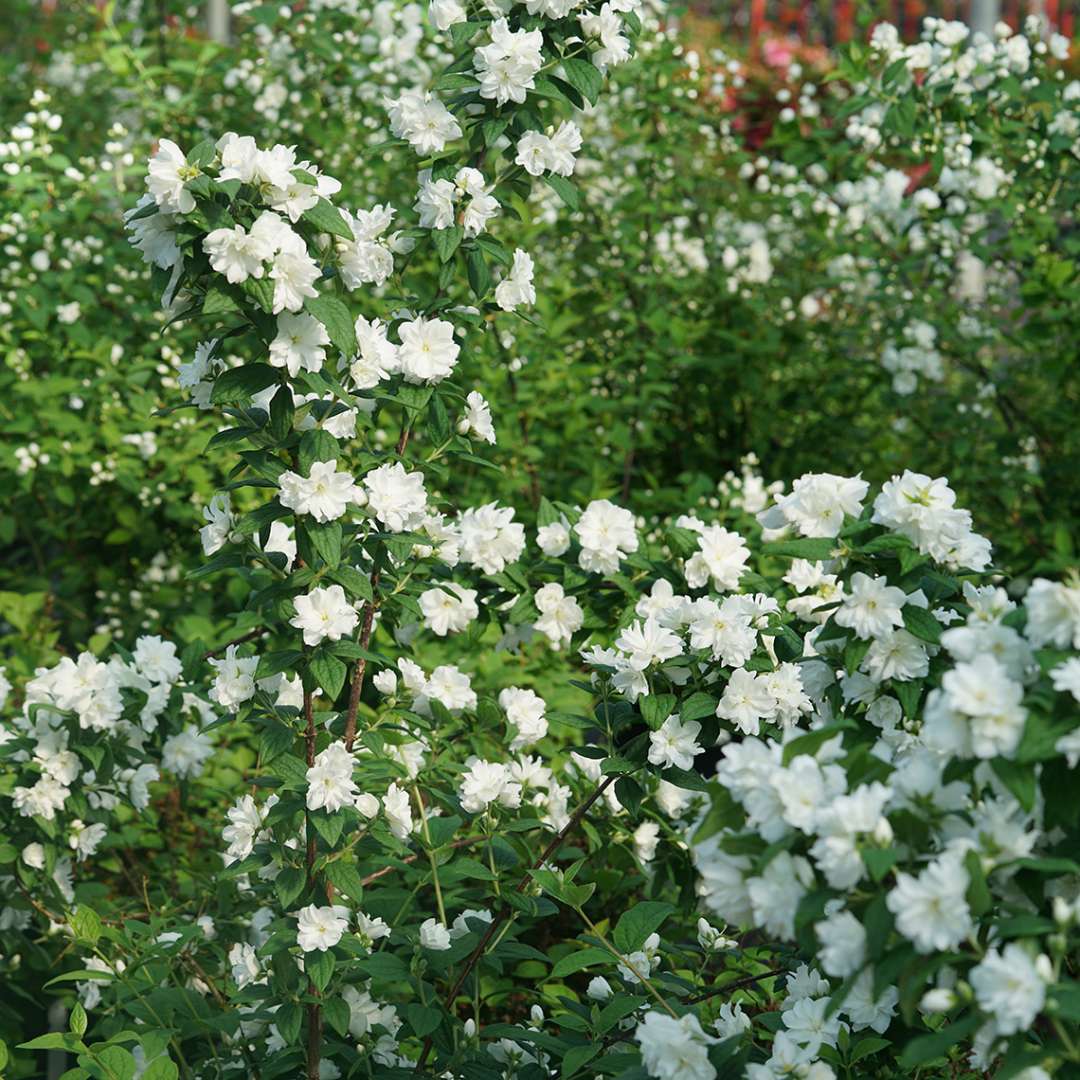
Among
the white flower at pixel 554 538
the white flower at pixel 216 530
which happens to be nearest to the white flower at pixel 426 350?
the white flower at pixel 216 530

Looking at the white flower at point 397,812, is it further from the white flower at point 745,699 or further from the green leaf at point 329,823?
the white flower at point 745,699

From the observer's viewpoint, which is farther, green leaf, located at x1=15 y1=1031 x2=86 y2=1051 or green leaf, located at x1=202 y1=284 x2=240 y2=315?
green leaf, located at x1=15 y1=1031 x2=86 y2=1051

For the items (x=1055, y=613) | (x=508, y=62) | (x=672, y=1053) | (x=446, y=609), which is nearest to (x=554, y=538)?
(x=446, y=609)

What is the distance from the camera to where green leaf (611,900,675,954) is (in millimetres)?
2029

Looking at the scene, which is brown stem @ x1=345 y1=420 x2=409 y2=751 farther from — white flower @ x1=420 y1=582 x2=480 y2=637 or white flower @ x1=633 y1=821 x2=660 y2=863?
white flower @ x1=633 y1=821 x2=660 y2=863

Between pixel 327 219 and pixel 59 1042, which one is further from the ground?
pixel 327 219

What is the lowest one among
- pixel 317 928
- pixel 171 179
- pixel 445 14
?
pixel 317 928

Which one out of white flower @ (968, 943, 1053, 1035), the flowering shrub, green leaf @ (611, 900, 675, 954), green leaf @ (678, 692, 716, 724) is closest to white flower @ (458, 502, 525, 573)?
the flowering shrub

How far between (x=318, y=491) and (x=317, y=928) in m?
0.58

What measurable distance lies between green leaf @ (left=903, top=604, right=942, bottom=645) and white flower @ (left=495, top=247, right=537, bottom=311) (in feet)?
2.67

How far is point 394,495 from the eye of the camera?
1.98 metres

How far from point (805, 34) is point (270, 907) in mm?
10638

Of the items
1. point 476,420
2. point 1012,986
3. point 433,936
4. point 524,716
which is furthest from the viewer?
point 524,716

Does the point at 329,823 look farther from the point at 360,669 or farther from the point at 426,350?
the point at 426,350
